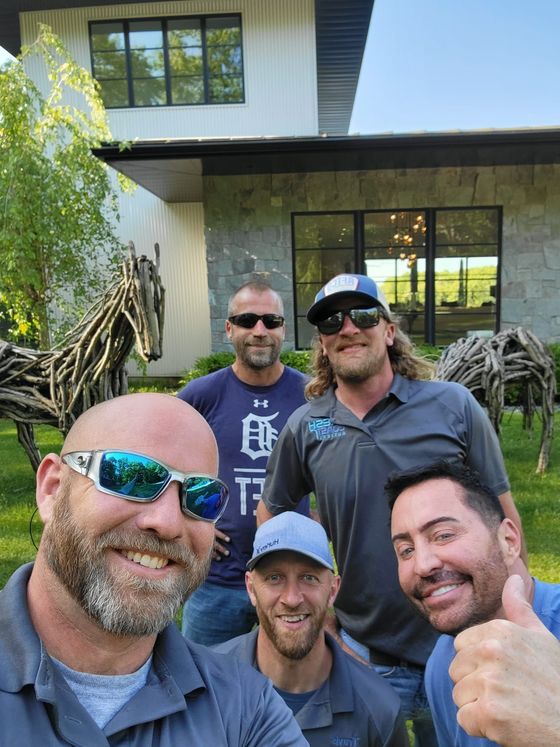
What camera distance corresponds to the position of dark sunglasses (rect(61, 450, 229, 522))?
1.29m

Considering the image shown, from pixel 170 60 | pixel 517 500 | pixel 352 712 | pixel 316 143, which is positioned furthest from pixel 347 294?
pixel 170 60

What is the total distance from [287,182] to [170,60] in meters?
4.70

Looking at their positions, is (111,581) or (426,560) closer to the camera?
(111,581)

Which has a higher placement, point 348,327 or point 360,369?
point 348,327

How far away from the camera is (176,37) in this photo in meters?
13.1

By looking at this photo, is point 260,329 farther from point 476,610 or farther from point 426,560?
point 476,610

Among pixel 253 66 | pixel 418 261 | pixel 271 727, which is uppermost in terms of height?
pixel 253 66

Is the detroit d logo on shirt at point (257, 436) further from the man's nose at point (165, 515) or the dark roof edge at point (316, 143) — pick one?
the dark roof edge at point (316, 143)

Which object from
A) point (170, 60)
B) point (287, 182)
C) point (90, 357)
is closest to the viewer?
point (90, 357)

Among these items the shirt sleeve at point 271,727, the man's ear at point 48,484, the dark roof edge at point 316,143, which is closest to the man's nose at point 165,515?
the man's ear at point 48,484

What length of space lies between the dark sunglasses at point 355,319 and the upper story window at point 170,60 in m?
12.2

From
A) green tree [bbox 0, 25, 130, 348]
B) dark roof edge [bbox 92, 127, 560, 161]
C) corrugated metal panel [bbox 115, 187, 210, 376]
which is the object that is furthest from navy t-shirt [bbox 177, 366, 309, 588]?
corrugated metal panel [bbox 115, 187, 210, 376]

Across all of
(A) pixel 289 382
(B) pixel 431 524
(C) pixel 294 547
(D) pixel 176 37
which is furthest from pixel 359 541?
(D) pixel 176 37

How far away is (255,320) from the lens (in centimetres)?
301
